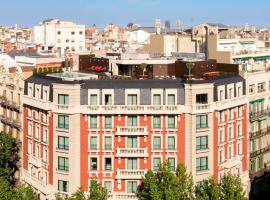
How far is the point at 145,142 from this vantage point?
249ft

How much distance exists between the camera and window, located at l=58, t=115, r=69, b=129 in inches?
2982

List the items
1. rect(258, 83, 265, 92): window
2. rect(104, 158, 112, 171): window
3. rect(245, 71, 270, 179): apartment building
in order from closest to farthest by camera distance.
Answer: rect(104, 158, 112, 171): window, rect(245, 71, 270, 179): apartment building, rect(258, 83, 265, 92): window

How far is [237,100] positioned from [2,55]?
45.7 meters

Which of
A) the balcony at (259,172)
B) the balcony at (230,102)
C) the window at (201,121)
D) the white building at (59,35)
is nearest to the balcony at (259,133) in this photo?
the balcony at (259,172)

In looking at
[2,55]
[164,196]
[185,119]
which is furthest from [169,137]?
[2,55]

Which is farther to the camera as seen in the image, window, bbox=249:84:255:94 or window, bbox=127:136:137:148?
window, bbox=249:84:255:94

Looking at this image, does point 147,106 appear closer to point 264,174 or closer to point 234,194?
point 234,194

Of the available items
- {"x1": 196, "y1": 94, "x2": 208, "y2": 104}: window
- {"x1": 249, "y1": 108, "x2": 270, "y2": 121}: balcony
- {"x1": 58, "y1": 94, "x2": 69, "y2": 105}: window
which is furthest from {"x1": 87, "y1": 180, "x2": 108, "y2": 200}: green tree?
{"x1": 249, "y1": 108, "x2": 270, "y2": 121}: balcony

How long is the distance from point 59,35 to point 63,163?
327 feet

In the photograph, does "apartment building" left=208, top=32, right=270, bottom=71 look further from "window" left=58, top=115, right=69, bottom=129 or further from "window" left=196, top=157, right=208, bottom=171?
"window" left=58, top=115, right=69, bottom=129

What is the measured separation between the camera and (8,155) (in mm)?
84750

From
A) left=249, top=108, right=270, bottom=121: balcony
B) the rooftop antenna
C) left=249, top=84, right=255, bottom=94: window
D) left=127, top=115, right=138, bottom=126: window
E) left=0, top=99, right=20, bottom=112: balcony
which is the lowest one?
left=249, top=108, right=270, bottom=121: balcony

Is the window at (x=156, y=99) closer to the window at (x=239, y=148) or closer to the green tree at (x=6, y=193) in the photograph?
the window at (x=239, y=148)

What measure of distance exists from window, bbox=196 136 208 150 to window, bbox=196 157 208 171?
4.51 ft
